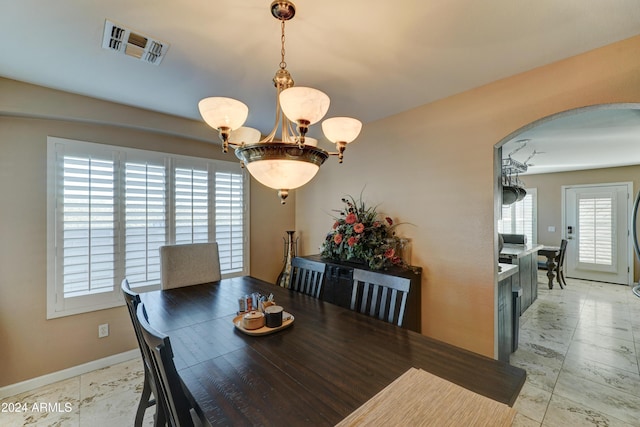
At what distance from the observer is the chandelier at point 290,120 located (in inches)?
45.2

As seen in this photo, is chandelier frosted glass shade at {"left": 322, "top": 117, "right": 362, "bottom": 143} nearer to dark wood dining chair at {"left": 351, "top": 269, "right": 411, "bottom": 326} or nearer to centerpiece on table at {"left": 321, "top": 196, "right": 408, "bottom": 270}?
dark wood dining chair at {"left": 351, "top": 269, "right": 411, "bottom": 326}

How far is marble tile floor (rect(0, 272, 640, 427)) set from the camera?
1953 millimetres

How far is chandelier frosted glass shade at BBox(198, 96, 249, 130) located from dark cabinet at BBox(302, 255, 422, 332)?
5.48 feet

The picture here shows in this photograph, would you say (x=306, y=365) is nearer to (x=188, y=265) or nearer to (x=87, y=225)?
(x=188, y=265)

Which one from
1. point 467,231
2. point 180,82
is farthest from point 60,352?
point 467,231

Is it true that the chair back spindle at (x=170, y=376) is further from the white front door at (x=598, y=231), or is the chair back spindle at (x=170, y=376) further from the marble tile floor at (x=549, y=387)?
the white front door at (x=598, y=231)

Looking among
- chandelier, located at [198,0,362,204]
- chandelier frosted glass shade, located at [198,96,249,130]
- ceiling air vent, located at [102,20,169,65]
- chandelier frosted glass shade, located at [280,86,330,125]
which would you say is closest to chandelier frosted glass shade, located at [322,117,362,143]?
chandelier, located at [198,0,362,204]

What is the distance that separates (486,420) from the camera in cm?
81

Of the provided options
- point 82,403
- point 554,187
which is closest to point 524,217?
point 554,187

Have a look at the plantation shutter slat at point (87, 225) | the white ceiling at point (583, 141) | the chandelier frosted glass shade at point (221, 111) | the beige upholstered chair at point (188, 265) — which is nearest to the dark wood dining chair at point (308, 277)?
the beige upholstered chair at point (188, 265)

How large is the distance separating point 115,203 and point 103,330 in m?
1.28

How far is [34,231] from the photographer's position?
2.35 m

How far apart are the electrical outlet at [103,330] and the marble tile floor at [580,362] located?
12.0 ft

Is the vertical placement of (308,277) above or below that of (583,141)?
below
